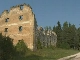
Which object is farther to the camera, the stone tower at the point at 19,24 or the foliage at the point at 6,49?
the stone tower at the point at 19,24

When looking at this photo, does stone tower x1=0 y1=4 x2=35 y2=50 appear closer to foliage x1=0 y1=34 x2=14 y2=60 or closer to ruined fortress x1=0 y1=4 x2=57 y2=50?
ruined fortress x1=0 y1=4 x2=57 y2=50

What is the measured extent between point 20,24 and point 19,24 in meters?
0.24

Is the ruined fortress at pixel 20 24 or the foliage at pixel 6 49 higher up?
the ruined fortress at pixel 20 24

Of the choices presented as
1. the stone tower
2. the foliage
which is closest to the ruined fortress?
the stone tower

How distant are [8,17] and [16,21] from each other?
96.1 inches

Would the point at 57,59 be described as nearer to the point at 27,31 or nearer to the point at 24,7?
the point at 27,31

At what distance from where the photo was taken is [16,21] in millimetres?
44219

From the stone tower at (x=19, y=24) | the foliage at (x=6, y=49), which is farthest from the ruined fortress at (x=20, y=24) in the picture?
the foliage at (x=6, y=49)

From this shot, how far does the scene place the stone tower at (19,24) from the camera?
42.2 metres

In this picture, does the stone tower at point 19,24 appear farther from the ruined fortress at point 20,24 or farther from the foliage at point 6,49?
the foliage at point 6,49

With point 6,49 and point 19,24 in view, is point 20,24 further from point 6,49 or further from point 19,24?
point 6,49

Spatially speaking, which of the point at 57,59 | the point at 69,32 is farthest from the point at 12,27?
the point at 69,32

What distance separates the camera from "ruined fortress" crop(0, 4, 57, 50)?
42.2 meters

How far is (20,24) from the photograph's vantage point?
43688 mm
